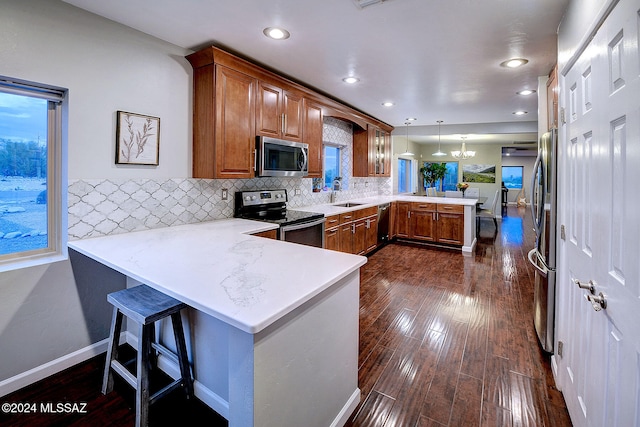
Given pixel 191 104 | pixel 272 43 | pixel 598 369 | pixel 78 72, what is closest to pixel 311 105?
pixel 272 43

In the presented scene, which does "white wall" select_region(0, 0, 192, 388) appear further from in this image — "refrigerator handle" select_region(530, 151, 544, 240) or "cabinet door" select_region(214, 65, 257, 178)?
"refrigerator handle" select_region(530, 151, 544, 240)

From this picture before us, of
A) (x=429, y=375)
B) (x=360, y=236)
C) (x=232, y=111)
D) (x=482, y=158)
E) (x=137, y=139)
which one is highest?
(x=482, y=158)

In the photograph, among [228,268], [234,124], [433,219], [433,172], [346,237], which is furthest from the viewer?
[433,172]

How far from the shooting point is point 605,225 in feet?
3.74

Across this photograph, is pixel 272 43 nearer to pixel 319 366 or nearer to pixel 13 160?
pixel 13 160

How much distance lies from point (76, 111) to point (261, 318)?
6.85 ft

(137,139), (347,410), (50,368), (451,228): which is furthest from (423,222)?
(50,368)

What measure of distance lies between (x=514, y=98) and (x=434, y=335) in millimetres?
3512

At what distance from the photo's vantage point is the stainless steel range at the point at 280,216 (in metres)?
2.94

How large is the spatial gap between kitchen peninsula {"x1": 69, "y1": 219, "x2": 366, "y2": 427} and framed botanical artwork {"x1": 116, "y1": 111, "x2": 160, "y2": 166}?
65 centimetres

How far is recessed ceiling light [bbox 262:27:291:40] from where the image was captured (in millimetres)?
2322

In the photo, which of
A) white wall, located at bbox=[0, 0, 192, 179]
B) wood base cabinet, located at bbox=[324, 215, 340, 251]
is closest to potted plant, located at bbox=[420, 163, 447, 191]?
wood base cabinet, located at bbox=[324, 215, 340, 251]

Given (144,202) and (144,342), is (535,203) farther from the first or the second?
(144,202)

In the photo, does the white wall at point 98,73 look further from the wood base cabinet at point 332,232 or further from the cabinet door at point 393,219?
the cabinet door at point 393,219
